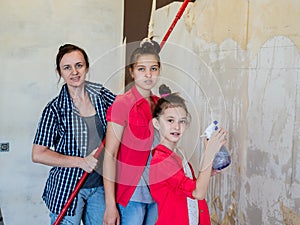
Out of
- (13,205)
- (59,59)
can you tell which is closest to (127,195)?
(59,59)

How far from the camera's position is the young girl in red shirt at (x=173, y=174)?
1322 millimetres

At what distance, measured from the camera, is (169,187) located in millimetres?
1355

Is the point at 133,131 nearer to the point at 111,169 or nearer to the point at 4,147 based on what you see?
the point at 111,169

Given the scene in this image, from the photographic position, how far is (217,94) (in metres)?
2.07

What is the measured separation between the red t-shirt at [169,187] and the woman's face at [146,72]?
0.23 meters

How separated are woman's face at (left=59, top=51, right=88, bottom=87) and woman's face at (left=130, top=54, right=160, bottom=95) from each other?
282mm

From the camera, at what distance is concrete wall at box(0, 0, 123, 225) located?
318cm

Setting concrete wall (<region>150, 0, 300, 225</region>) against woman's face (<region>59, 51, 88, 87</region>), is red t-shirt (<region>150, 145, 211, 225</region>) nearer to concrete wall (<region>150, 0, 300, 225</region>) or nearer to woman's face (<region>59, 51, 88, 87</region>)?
concrete wall (<region>150, 0, 300, 225</region>)

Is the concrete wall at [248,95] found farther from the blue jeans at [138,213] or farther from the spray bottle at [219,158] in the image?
the blue jeans at [138,213]

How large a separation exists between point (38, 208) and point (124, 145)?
224cm

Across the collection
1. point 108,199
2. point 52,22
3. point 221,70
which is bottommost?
point 108,199

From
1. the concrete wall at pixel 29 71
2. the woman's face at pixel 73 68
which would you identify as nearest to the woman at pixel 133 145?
the woman's face at pixel 73 68

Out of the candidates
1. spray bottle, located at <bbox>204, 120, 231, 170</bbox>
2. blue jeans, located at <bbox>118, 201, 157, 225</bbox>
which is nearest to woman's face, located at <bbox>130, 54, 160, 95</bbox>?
spray bottle, located at <bbox>204, 120, 231, 170</bbox>

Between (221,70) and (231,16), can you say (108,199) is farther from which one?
(231,16)
